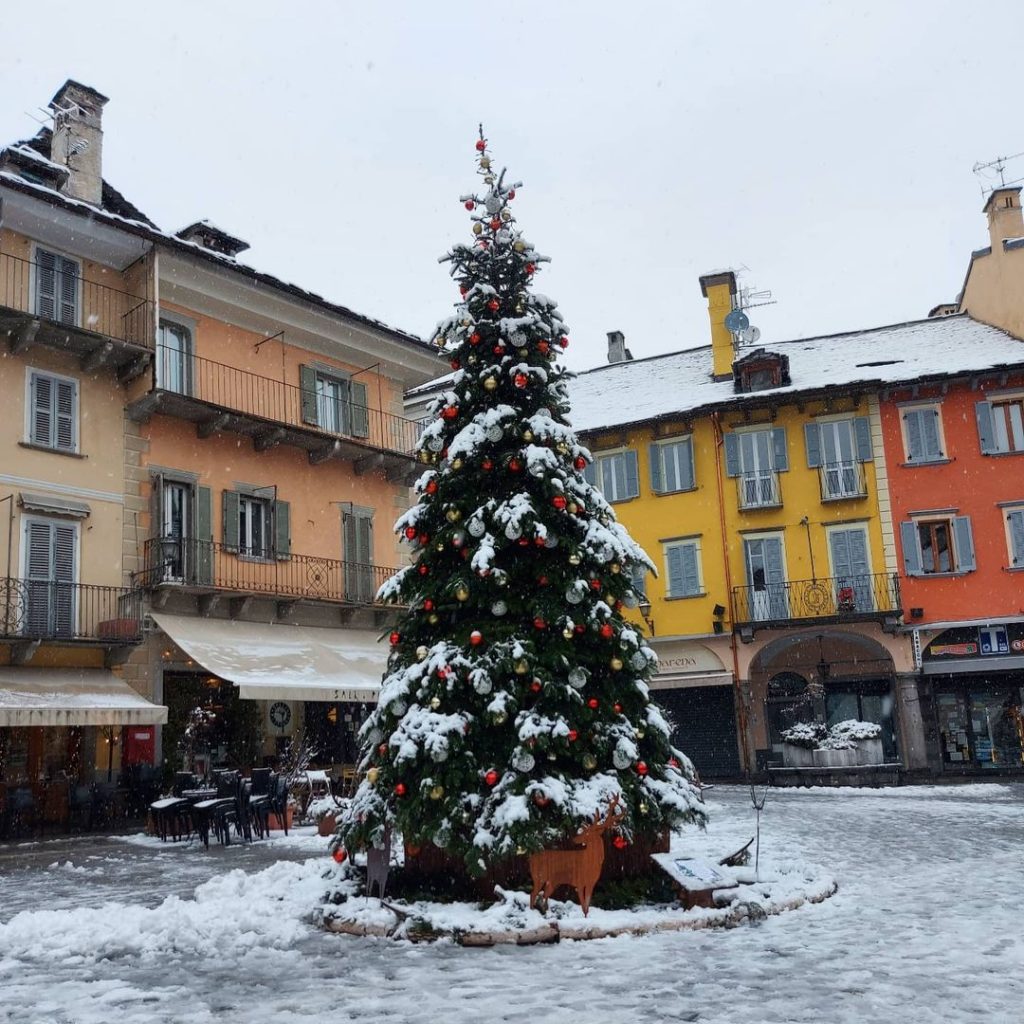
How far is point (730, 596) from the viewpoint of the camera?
2988 centimetres

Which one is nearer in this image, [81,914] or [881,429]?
[81,914]

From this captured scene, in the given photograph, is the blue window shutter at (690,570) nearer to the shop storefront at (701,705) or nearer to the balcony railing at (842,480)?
the shop storefront at (701,705)

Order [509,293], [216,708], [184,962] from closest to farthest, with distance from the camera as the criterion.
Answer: [184,962] → [509,293] → [216,708]

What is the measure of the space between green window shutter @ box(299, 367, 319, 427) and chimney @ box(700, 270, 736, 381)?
1406 cm

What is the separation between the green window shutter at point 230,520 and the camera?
21.4 metres

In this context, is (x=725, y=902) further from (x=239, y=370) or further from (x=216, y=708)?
(x=239, y=370)

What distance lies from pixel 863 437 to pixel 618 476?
280 inches

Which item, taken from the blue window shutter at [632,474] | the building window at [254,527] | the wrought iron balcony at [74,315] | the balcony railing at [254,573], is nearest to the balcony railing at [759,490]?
the blue window shutter at [632,474]

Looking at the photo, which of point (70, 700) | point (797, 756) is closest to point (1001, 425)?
point (797, 756)

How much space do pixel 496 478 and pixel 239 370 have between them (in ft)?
45.8

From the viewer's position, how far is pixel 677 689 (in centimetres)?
3100

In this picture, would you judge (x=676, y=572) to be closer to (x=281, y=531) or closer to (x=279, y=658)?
(x=281, y=531)

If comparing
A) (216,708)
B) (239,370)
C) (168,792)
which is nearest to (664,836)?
(168,792)

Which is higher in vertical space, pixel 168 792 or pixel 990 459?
pixel 990 459
